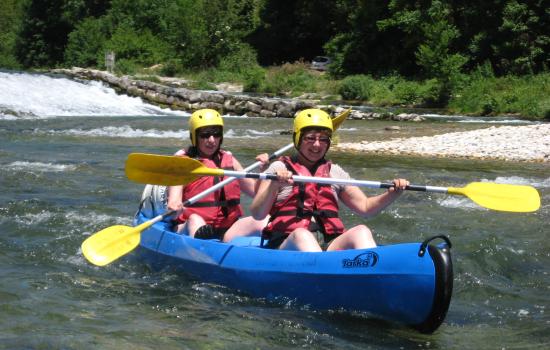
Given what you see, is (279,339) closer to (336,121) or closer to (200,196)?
(200,196)

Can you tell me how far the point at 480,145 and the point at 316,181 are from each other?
9.47 metres

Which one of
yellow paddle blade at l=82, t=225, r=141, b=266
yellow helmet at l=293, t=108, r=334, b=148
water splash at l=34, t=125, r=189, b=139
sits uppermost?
yellow helmet at l=293, t=108, r=334, b=148

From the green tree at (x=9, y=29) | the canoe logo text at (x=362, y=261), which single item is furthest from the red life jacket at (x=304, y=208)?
the green tree at (x=9, y=29)

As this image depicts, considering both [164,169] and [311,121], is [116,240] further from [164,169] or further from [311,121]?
[311,121]

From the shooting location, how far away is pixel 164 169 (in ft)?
16.7

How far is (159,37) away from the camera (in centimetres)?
4169

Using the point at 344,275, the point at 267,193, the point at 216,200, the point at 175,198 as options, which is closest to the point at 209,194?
A: the point at 216,200

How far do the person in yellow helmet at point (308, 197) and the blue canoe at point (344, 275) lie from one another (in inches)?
6.8

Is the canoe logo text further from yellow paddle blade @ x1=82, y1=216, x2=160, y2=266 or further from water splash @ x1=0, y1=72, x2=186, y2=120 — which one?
water splash @ x1=0, y1=72, x2=186, y2=120

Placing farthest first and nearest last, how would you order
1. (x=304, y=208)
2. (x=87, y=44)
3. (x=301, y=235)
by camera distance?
(x=87, y=44) < (x=304, y=208) < (x=301, y=235)

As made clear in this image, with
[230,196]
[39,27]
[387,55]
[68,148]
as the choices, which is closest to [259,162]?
[230,196]

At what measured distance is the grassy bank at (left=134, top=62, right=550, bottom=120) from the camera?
2192 centimetres

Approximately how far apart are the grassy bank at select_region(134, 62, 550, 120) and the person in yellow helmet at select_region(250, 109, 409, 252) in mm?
16510

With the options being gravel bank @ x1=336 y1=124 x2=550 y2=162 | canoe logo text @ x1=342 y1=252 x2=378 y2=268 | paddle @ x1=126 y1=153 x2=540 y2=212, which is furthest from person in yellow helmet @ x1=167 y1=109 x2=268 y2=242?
gravel bank @ x1=336 y1=124 x2=550 y2=162
